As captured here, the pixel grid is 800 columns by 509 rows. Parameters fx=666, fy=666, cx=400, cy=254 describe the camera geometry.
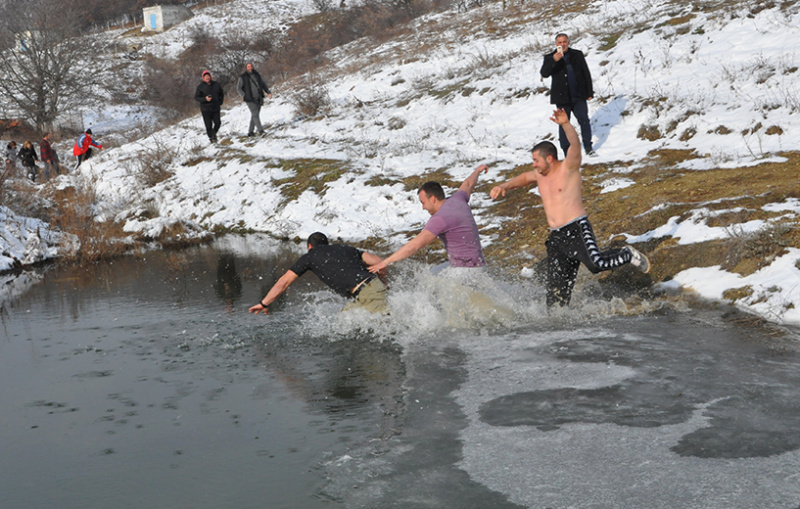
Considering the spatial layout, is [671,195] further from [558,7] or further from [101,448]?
[558,7]

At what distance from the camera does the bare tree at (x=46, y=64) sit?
122ft

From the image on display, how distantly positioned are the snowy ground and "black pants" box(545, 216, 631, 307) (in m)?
1.25

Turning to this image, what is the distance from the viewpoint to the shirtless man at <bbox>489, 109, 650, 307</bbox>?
6750 millimetres

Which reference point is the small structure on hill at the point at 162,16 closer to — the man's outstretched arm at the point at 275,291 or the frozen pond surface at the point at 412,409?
the frozen pond surface at the point at 412,409

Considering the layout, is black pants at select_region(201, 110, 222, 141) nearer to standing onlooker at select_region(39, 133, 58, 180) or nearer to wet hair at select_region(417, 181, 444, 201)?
standing onlooker at select_region(39, 133, 58, 180)

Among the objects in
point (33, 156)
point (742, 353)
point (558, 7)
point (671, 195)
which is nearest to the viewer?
point (742, 353)

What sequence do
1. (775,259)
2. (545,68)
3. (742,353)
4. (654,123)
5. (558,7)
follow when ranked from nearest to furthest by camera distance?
(742,353) → (775,259) → (545,68) → (654,123) → (558,7)

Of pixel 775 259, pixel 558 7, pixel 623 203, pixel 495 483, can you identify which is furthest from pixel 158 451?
pixel 558 7

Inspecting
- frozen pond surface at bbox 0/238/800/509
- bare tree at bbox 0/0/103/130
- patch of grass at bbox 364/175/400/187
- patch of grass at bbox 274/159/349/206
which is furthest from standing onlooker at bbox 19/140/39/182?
frozen pond surface at bbox 0/238/800/509

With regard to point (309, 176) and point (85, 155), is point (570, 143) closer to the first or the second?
point (309, 176)

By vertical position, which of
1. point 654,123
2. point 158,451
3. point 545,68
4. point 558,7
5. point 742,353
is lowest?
point 742,353

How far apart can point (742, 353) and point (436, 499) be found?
325cm

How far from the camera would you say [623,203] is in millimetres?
10055

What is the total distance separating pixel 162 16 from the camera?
253ft
